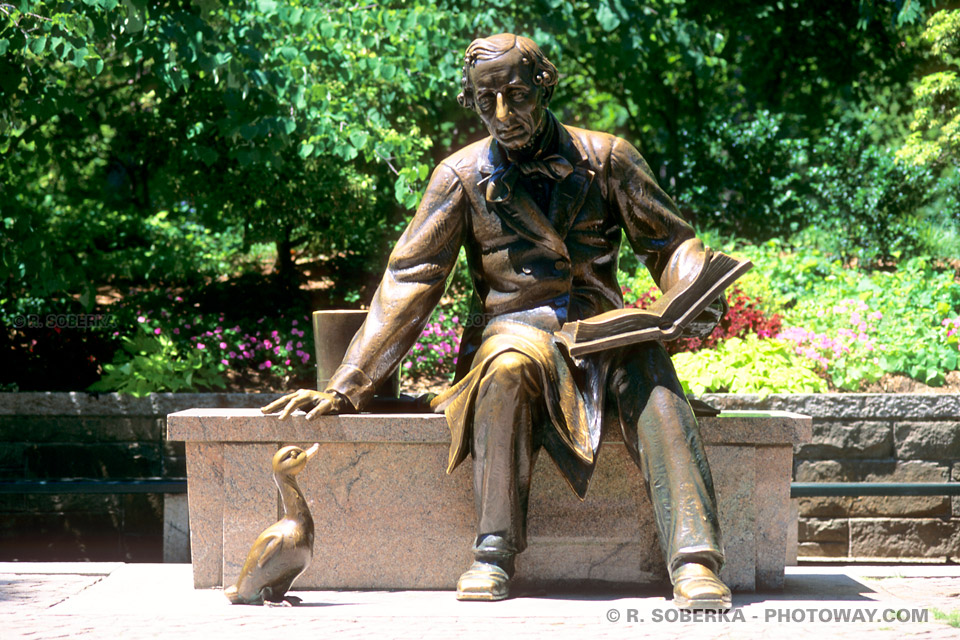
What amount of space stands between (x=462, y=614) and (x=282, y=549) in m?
0.62

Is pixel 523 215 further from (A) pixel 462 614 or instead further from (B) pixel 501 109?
(A) pixel 462 614

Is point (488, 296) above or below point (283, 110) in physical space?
below

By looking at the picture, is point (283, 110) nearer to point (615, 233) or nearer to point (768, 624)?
point (615, 233)

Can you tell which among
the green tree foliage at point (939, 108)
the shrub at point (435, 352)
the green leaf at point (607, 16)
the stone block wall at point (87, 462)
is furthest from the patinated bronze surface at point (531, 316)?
the green tree foliage at point (939, 108)

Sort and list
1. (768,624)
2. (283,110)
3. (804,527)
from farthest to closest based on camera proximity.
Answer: (283,110), (804,527), (768,624)

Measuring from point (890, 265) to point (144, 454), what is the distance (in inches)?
250

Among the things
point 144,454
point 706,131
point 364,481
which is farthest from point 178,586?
point 706,131

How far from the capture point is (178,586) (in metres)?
4.09

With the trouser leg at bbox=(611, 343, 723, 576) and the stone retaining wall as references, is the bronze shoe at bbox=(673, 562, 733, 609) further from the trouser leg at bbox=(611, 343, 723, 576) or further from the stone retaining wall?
the stone retaining wall

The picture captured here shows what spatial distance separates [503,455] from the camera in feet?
11.7

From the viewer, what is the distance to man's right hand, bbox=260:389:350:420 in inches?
150

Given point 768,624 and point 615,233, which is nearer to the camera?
point 768,624

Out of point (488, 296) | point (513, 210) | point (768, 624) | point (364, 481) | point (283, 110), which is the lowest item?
point (768, 624)

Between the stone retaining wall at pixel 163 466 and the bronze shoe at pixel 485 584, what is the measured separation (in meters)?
3.20
